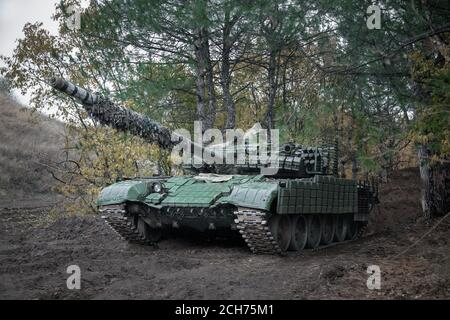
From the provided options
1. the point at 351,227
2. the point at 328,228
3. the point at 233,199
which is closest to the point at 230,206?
the point at 233,199

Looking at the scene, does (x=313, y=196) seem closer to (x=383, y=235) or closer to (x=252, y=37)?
(x=383, y=235)

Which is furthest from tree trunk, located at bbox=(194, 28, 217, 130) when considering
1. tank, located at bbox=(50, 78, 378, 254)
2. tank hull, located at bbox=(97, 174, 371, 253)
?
tank hull, located at bbox=(97, 174, 371, 253)

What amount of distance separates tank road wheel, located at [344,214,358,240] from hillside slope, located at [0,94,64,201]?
44.9 ft

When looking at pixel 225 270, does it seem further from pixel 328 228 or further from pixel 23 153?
pixel 23 153

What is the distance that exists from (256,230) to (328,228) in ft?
11.9

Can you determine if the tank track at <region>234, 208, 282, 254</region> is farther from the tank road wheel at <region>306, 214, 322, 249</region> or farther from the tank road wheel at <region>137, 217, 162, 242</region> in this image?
the tank road wheel at <region>137, 217, 162, 242</region>

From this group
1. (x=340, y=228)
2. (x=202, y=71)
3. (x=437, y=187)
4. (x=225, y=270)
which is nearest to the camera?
(x=225, y=270)

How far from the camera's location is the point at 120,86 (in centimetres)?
1490

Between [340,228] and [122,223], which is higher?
[122,223]

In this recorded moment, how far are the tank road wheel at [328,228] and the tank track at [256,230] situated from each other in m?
2.60

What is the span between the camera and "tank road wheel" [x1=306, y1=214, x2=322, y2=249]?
11.1 metres

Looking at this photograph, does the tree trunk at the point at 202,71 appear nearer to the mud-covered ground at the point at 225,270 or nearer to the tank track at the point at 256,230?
the mud-covered ground at the point at 225,270

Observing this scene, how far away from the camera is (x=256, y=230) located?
359 inches

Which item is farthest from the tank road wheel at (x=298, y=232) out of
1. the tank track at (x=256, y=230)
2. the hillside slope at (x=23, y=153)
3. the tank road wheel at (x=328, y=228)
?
the hillside slope at (x=23, y=153)
